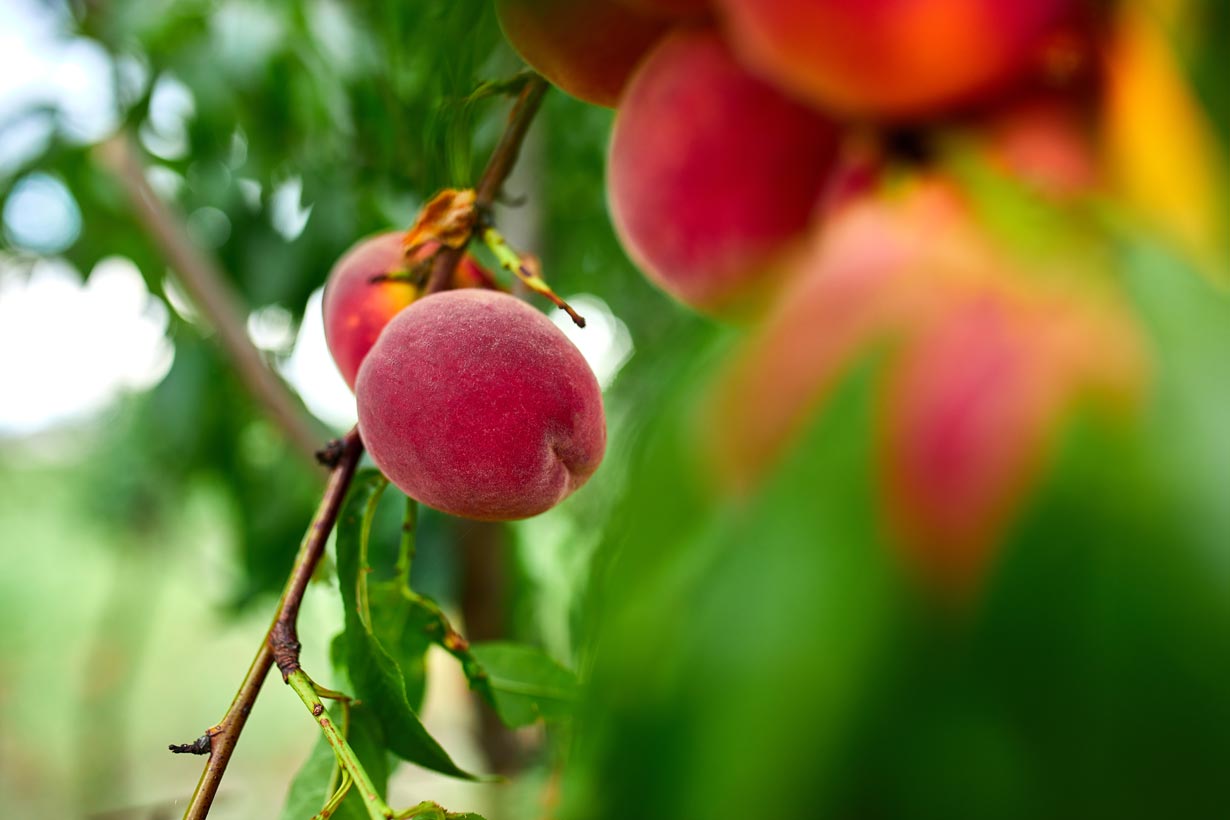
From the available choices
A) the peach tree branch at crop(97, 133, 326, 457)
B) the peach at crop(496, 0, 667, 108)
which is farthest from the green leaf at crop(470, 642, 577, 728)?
the peach tree branch at crop(97, 133, 326, 457)

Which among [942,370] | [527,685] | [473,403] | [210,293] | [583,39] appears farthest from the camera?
[210,293]

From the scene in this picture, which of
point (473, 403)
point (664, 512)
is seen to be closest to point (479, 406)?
point (473, 403)

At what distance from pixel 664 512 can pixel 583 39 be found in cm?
14

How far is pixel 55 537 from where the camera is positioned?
3492 millimetres

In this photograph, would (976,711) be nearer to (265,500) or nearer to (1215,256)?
(1215,256)

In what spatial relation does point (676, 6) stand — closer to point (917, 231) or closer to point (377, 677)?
point (917, 231)

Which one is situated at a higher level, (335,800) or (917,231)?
(917,231)

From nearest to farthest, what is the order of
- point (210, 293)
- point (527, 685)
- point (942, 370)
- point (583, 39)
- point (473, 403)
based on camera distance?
1. point (942, 370)
2. point (583, 39)
3. point (473, 403)
4. point (527, 685)
5. point (210, 293)

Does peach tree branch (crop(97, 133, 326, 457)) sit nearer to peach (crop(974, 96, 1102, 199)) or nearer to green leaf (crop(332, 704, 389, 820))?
green leaf (crop(332, 704, 389, 820))

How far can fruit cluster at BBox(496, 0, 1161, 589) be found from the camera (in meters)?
0.11

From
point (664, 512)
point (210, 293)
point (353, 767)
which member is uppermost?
point (664, 512)

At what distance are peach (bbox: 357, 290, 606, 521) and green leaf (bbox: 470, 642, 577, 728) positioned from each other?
0.42 ft

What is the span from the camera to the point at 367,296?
0.41 m

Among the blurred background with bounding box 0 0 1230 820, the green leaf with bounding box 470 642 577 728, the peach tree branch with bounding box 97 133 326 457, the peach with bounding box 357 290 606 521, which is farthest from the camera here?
the peach tree branch with bounding box 97 133 326 457
